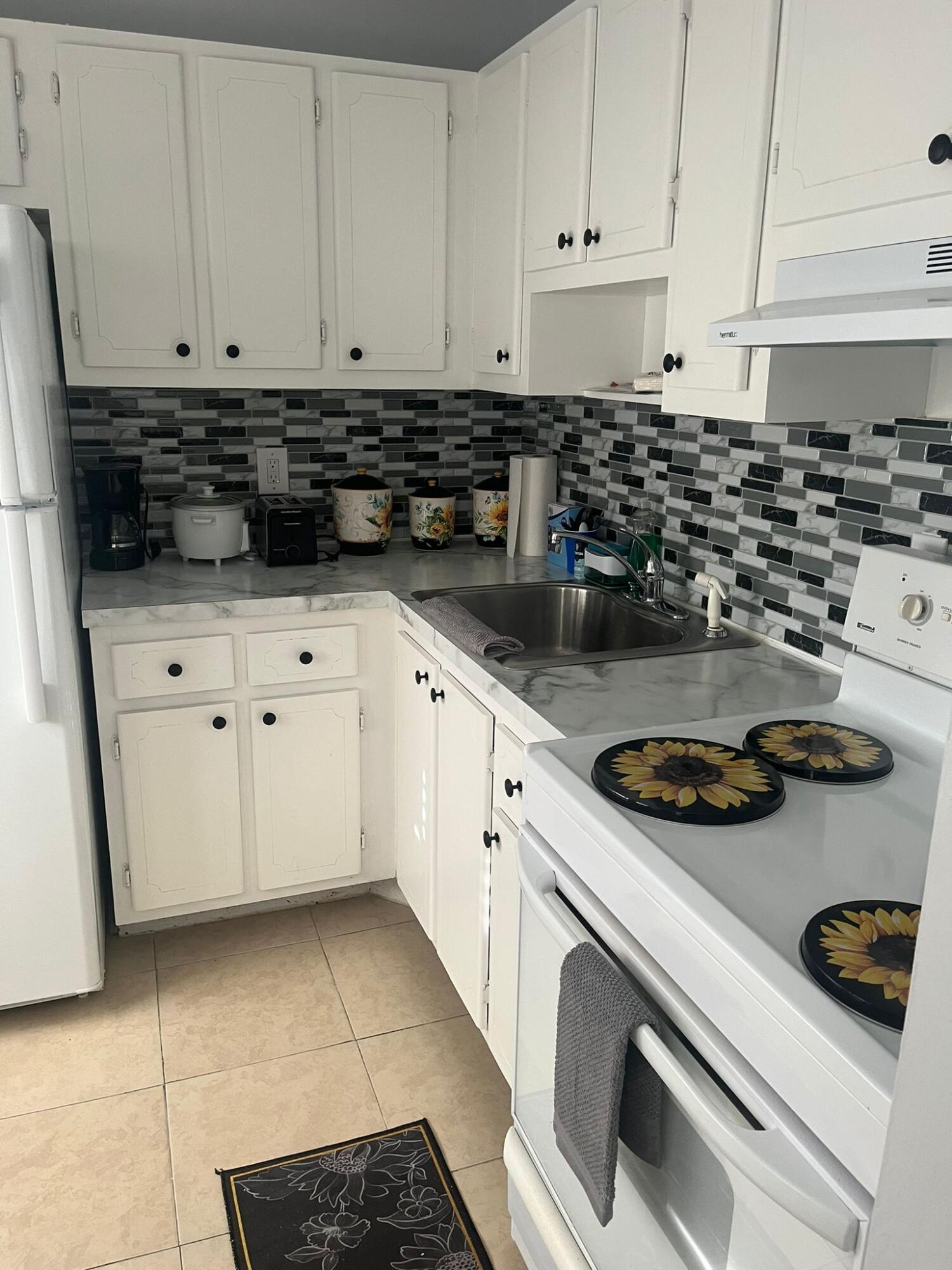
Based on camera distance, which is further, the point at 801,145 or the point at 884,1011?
the point at 801,145

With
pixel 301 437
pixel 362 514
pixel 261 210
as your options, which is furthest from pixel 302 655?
pixel 261 210

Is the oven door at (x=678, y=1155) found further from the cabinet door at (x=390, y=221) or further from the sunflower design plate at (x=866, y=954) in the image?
the cabinet door at (x=390, y=221)

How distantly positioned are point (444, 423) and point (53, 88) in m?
1.35

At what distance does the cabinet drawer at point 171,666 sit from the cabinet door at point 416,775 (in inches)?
17.4

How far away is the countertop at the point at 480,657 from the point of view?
1.71 metres

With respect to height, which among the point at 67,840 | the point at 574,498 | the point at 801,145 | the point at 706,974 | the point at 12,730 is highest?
the point at 801,145

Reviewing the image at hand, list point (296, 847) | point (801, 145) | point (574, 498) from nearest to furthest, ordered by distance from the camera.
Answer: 1. point (801, 145)
2. point (296, 847)
3. point (574, 498)

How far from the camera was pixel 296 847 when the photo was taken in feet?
8.76

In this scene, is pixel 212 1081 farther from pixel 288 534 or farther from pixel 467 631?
pixel 288 534

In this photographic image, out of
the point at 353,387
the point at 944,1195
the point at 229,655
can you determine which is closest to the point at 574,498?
the point at 353,387

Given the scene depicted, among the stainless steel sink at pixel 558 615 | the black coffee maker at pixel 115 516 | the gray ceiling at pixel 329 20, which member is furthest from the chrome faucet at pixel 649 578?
the gray ceiling at pixel 329 20

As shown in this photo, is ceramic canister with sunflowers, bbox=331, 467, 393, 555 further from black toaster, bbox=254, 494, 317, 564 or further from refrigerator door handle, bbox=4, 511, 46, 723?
refrigerator door handle, bbox=4, 511, 46, 723

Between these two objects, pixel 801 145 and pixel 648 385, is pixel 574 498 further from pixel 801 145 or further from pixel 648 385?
pixel 801 145

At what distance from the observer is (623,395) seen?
2230 millimetres
